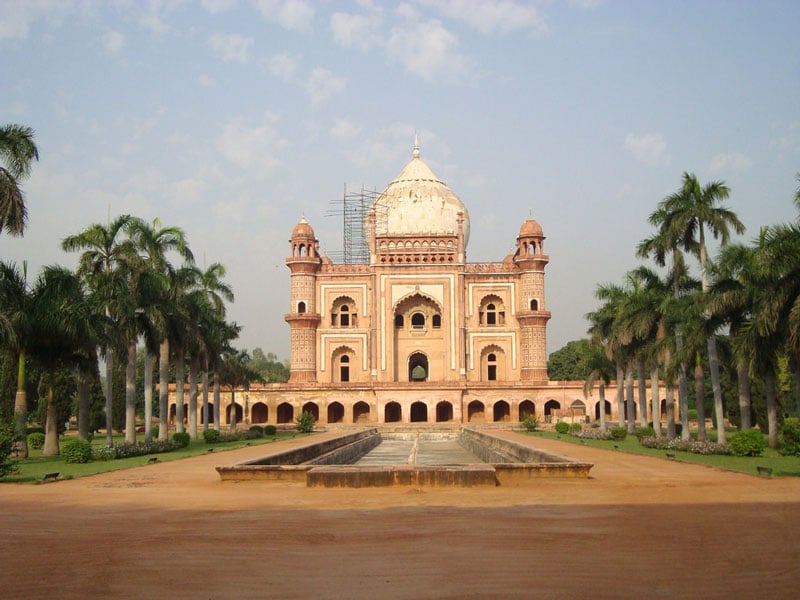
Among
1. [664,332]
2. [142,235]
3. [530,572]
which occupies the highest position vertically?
[142,235]

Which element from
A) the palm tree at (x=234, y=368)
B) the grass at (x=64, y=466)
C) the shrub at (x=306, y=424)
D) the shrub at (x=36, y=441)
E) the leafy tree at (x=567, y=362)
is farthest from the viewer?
the leafy tree at (x=567, y=362)

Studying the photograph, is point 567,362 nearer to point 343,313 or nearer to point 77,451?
point 343,313

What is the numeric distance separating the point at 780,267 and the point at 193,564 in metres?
14.0

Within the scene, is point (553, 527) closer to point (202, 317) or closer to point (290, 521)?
point (290, 521)

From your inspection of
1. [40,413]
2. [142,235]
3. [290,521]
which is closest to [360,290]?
[40,413]

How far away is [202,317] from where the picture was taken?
29.8 meters

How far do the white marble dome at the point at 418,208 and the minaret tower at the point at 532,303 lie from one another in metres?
5.11

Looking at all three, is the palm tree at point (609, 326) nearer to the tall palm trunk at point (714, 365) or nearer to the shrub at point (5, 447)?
the tall palm trunk at point (714, 365)

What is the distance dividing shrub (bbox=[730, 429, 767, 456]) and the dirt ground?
20.2 ft

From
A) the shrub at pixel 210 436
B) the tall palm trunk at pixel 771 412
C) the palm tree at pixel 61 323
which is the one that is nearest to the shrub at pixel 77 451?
the palm tree at pixel 61 323

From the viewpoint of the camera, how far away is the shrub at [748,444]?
60.8ft

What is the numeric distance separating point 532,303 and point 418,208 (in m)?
9.76

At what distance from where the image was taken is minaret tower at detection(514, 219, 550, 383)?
47.2 meters

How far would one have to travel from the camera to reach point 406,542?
25.6 feet
